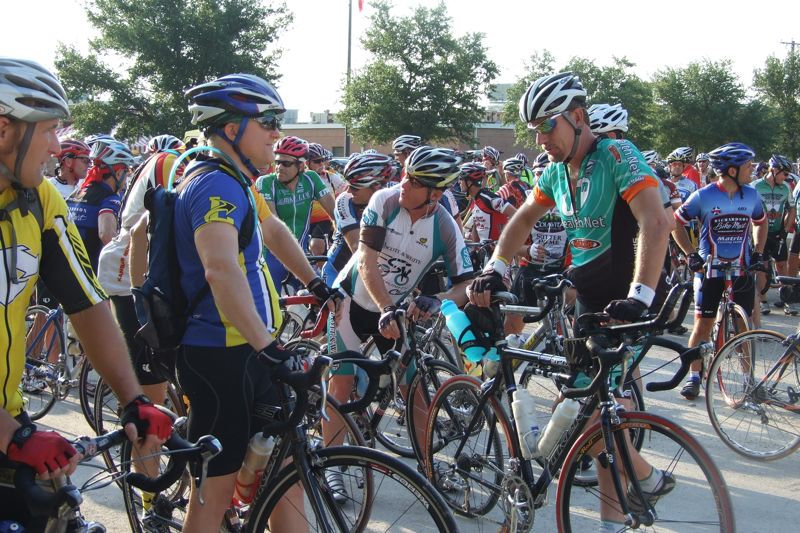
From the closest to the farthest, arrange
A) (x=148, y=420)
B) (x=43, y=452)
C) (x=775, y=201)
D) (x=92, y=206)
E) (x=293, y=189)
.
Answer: (x=43, y=452) < (x=148, y=420) < (x=92, y=206) < (x=293, y=189) < (x=775, y=201)

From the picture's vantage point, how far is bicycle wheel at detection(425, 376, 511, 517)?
389cm

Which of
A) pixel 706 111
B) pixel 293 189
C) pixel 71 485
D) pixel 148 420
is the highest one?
pixel 706 111

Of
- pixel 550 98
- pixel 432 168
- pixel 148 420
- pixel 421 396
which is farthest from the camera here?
pixel 432 168

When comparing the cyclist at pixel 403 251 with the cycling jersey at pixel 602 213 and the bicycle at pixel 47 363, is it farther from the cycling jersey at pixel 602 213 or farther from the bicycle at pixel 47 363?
the bicycle at pixel 47 363

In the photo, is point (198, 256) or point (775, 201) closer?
point (198, 256)

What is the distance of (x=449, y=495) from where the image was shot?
4.17 meters

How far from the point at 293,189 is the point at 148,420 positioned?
6.15 metres

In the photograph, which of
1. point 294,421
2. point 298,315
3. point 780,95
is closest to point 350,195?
point 298,315

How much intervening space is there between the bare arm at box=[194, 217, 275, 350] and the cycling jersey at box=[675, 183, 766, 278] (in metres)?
5.12

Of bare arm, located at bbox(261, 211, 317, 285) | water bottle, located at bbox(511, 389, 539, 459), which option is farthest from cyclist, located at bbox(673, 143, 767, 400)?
bare arm, located at bbox(261, 211, 317, 285)

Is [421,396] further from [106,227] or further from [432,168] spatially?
[106,227]

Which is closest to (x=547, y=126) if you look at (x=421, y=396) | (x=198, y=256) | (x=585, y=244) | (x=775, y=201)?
(x=585, y=244)

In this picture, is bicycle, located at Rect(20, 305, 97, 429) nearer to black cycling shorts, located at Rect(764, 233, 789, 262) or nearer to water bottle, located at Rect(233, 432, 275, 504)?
water bottle, located at Rect(233, 432, 275, 504)

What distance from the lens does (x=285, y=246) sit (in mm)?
3594
